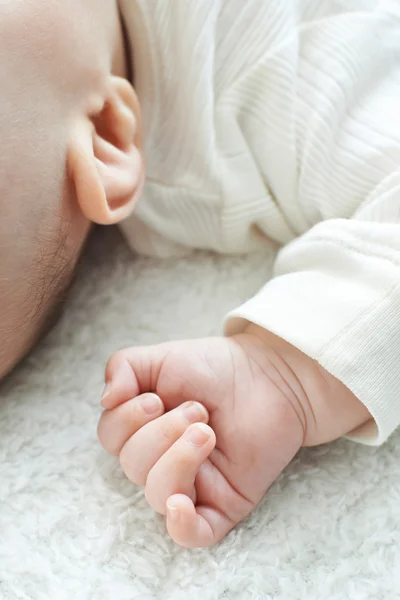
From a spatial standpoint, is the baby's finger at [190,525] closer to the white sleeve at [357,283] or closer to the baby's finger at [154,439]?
the baby's finger at [154,439]

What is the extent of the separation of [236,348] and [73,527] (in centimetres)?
23

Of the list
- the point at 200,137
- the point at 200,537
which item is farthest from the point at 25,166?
the point at 200,537

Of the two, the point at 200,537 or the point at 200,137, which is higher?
the point at 200,137

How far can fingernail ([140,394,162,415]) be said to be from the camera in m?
0.67

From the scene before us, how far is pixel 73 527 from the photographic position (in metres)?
0.66

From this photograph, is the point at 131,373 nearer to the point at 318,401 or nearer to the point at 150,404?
the point at 150,404

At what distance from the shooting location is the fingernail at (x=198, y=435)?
622 millimetres

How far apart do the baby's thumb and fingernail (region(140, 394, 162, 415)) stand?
0.02 metres

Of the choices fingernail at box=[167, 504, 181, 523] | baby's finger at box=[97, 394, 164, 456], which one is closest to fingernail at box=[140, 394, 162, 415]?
baby's finger at box=[97, 394, 164, 456]

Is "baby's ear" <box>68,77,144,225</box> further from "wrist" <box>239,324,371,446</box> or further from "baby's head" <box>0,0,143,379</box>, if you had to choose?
"wrist" <box>239,324,371,446</box>

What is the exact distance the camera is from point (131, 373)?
2.32 feet

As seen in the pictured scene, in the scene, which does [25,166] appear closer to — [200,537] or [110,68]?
[110,68]

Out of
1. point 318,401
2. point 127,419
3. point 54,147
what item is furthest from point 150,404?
point 54,147

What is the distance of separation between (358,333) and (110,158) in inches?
12.3
